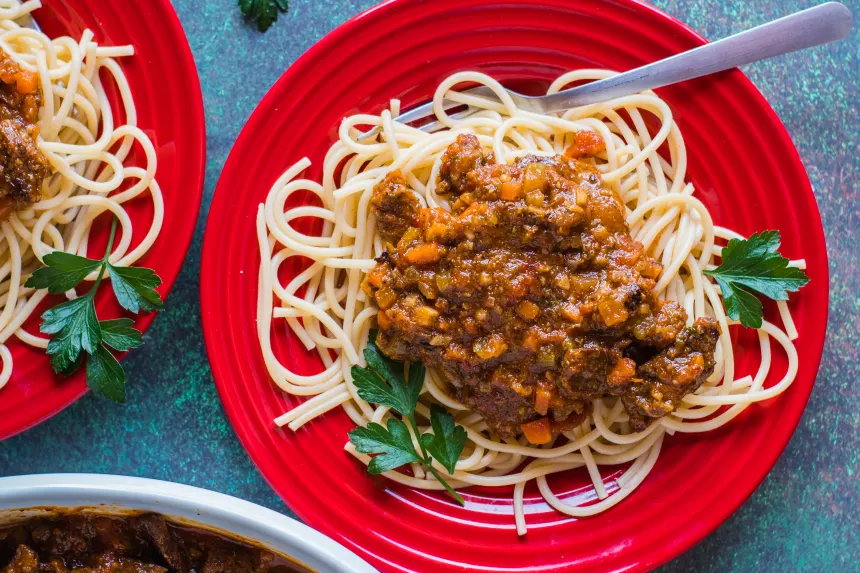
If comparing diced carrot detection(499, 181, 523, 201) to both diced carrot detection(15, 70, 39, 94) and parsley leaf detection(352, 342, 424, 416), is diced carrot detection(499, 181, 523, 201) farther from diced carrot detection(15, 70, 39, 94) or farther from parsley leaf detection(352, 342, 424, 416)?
diced carrot detection(15, 70, 39, 94)

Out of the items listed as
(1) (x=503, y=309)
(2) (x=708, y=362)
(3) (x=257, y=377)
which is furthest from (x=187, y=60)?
(2) (x=708, y=362)

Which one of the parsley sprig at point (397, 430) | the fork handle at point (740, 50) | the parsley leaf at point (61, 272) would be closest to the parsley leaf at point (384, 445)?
the parsley sprig at point (397, 430)

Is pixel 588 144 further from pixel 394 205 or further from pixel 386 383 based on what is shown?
pixel 386 383

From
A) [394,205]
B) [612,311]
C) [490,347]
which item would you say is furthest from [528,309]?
[394,205]

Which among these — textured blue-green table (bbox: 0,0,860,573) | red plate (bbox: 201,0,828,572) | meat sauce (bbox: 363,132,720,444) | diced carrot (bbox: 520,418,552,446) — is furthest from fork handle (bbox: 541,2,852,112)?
diced carrot (bbox: 520,418,552,446)

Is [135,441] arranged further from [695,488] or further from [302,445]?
[695,488]

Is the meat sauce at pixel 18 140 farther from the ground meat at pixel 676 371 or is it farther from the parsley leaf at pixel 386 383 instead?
the ground meat at pixel 676 371

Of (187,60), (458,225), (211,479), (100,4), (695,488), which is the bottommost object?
(695,488)
